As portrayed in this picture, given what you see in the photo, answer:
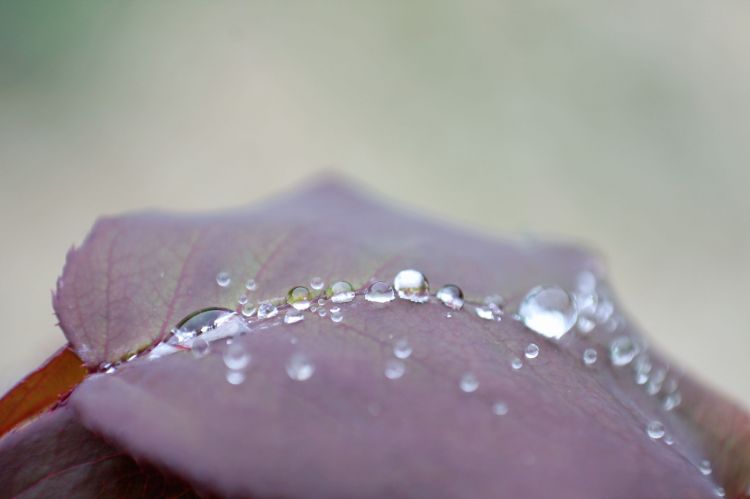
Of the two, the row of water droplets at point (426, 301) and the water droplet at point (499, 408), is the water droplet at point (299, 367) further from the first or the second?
the water droplet at point (499, 408)

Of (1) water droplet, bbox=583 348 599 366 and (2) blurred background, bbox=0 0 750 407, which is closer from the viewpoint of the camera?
(1) water droplet, bbox=583 348 599 366

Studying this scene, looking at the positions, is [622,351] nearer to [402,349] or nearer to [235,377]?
[402,349]

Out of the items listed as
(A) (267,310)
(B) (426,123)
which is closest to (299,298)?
(A) (267,310)

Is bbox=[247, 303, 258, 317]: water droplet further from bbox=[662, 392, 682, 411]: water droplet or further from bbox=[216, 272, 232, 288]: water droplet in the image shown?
bbox=[662, 392, 682, 411]: water droplet

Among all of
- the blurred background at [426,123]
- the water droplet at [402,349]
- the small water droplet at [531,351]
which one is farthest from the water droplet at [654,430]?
the blurred background at [426,123]

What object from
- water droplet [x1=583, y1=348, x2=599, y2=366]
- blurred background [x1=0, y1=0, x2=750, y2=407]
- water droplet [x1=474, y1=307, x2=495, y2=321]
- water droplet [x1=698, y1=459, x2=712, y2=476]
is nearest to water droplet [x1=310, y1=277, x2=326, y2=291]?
water droplet [x1=474, y1=307, x2=495, y2=321]

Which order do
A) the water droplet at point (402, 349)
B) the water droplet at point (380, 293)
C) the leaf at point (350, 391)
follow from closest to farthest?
the leaf at point (350, 391) → the water droplet at point (402, 349) → the water droplet at point (380, 293)

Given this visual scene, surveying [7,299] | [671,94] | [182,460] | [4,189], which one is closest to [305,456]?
[182,460]
